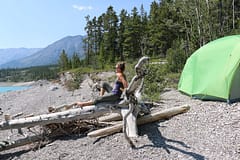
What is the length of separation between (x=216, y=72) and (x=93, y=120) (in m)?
4.55

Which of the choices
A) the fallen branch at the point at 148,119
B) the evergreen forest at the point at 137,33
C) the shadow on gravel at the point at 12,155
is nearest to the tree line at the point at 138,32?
the evergreen forest at the point at 137,33

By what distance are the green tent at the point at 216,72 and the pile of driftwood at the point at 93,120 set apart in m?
1.56

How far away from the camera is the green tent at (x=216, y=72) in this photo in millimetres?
8992

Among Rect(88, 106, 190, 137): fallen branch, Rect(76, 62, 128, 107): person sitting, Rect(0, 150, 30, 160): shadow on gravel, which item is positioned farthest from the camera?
Rect(0, 150, 30, 160): shadow on gravel

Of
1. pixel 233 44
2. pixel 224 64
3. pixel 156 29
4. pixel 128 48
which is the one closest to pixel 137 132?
pixel 224 64

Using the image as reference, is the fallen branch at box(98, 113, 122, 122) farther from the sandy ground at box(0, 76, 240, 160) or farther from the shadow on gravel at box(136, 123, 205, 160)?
the shadow on gravel at box(136, 123, 205, 160)

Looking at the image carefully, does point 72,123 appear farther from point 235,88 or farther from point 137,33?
point 137,33

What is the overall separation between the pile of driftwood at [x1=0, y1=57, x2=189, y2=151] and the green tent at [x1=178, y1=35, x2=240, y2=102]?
156cm

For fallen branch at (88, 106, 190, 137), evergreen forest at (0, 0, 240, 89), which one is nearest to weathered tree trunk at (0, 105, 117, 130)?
fallen branch at (88, 106, 190, 137)

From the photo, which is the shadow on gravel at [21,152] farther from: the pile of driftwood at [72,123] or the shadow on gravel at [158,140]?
the shadow on gravel at [158,140]

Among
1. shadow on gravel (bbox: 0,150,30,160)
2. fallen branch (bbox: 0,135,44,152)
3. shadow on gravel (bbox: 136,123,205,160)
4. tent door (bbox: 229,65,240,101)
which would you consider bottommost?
shadow on gravel (bbox: 0,150,30,160)

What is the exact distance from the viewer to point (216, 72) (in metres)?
9.54

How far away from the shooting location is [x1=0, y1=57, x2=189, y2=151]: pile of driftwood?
750cm

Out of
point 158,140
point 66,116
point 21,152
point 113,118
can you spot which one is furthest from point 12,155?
point 158,140
